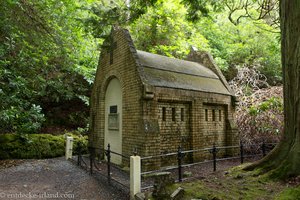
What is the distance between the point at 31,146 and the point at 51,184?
4973 millimetres

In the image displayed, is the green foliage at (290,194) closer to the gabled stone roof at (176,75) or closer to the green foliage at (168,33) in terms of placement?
the gabled stone roof at (176,75)

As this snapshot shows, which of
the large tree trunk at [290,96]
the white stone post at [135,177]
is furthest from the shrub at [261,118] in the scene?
the white stone post at [135,177]

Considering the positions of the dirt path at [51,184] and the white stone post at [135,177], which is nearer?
the white stone post at [135,177]

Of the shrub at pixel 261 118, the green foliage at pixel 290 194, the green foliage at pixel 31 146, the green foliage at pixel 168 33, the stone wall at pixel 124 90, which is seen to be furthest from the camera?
the green foliage at pixel 168 33

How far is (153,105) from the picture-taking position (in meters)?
8.73

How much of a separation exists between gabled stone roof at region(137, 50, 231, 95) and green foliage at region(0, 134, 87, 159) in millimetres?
6850

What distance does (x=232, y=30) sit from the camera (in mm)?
22703

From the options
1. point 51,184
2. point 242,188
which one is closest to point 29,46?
point 51,184

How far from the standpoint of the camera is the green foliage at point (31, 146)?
11250mm

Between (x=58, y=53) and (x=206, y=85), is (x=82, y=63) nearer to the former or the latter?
(x=58, y=53)

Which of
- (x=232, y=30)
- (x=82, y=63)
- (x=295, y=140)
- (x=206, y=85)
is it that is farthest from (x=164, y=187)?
(x=232, y=30)

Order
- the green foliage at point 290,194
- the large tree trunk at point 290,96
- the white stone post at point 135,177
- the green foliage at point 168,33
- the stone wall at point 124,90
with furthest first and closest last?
1. the green foliage at point 168,33
2. the stone wall at point 124,90
3. the white stone post at point 135,177
4. the large tree trunk at point 290,96
5. the green foliage at point 290,194

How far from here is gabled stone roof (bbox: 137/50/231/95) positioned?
30.8ft

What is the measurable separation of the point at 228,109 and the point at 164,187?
745 centimetres
